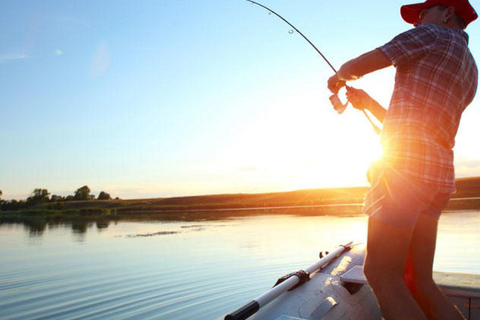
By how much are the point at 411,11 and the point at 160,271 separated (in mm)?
9332

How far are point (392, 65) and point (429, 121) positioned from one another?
1.23 ft

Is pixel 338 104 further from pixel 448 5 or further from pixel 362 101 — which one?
pixel 448 5

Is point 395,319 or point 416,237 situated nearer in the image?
point 395,319

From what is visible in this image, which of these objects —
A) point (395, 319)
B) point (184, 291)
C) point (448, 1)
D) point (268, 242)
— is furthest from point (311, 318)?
point (268, 242)

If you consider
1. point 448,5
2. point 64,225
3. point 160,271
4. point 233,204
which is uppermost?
point 448,5

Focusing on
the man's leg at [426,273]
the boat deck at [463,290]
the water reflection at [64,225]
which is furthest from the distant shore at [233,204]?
the man's leg at [426,273]

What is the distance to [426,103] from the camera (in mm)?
1979

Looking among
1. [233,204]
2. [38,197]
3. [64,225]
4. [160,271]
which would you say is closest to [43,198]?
[38,197]

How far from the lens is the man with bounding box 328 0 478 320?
75.9 inches

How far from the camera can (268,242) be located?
1480 cm

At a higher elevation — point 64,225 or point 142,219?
point 64,225

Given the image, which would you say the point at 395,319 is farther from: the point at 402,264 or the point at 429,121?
the point at 429,121

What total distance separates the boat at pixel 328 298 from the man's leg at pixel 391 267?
2.86 ft

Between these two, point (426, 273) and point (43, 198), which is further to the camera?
point (43, 198)
